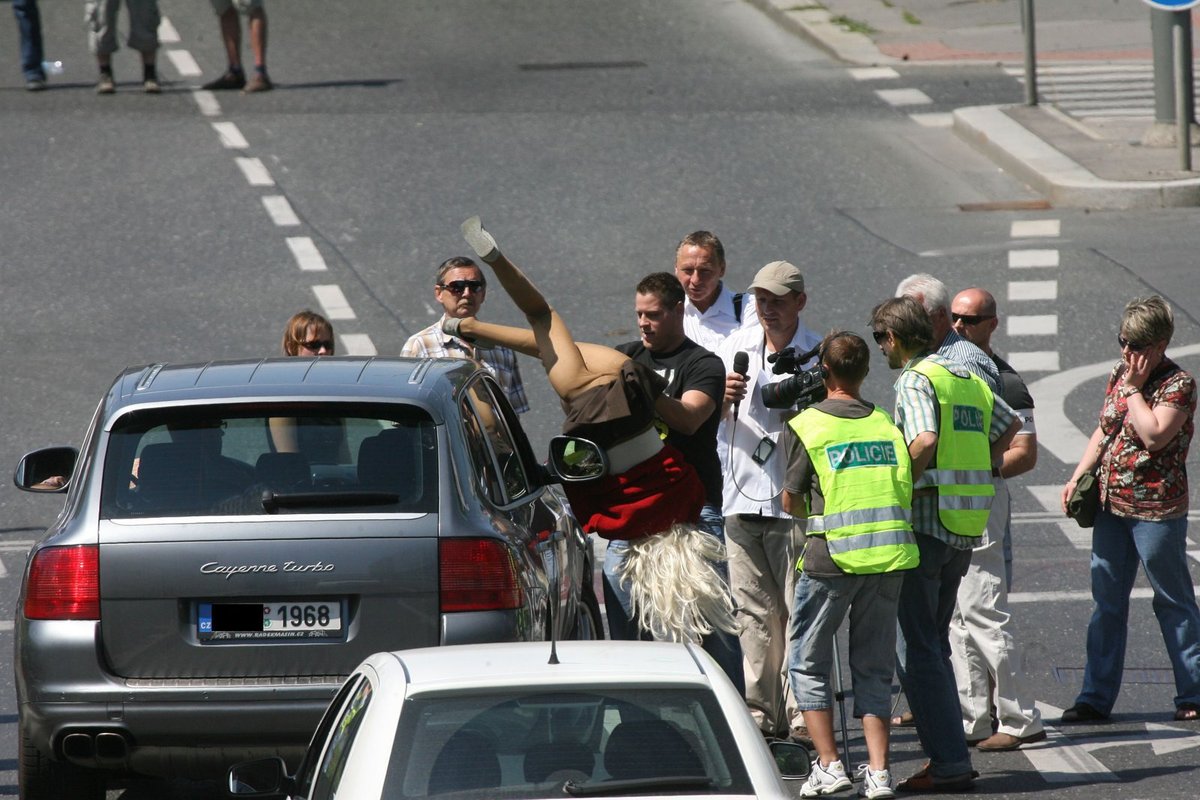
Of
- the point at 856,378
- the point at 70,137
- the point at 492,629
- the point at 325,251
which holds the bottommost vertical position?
the point at 492,629

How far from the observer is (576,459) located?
25.1ft

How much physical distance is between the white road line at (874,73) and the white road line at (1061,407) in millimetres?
8820

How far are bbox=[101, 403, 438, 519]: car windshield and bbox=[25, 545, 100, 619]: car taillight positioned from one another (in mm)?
196

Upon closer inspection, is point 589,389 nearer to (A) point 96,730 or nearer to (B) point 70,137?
(A) point 96,730

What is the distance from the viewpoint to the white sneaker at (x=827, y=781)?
7.54 meters

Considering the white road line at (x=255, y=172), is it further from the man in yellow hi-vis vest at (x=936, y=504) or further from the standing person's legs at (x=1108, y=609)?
the man in yellow hi-vis vest at (x=936, y=504)

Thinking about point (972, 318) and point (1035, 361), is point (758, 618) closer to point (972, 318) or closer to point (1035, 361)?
point (972, 318)

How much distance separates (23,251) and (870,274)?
7431 millimetres

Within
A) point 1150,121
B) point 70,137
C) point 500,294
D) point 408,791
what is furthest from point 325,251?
point 408,791

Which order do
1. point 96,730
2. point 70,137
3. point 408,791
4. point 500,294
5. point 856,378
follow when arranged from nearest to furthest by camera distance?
point 408,791, point 96,730, point 856,378, point 500,294, point 70,137

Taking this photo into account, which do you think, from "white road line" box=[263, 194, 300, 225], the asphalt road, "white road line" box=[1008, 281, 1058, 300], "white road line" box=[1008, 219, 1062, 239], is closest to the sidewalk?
the asphalt road

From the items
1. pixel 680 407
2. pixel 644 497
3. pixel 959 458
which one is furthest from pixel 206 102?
pixel 959 458

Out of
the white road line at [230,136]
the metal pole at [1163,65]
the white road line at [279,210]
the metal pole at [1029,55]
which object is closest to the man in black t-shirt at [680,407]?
the white road line at [279,210]

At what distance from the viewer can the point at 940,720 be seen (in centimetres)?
777
